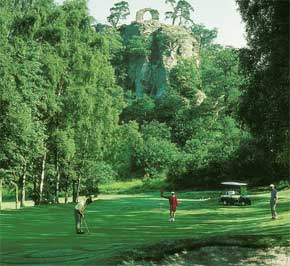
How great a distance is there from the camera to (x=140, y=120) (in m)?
94.8

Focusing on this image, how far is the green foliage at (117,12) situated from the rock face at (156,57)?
13.4 meters

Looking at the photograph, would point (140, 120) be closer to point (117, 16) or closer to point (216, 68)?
point (216, 68)

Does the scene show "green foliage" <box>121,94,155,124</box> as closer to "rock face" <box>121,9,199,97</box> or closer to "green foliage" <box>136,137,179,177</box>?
"rock face" <box>121,9,199,97</box>

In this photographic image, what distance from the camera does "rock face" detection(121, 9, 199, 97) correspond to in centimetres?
9912

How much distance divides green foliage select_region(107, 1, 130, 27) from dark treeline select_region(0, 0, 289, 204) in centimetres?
2193

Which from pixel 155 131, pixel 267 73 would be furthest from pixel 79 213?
pixel 155 131

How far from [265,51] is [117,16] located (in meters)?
103

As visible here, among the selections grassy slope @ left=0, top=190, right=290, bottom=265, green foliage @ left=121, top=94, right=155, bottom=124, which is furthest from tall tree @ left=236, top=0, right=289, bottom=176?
green foliage @ left=121, top=94, right=155, bottom=124

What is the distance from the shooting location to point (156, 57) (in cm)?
10119

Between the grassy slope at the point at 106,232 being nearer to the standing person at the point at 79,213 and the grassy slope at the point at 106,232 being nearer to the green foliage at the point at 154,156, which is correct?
the standing person at the point at 79,213

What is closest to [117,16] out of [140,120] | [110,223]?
[140,120]

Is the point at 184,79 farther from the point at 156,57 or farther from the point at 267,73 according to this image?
the point at 267,73

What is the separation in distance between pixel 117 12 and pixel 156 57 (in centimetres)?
2503

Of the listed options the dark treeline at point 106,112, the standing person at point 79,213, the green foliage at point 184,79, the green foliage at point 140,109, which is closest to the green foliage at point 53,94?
the dark treeline at point 106,112
